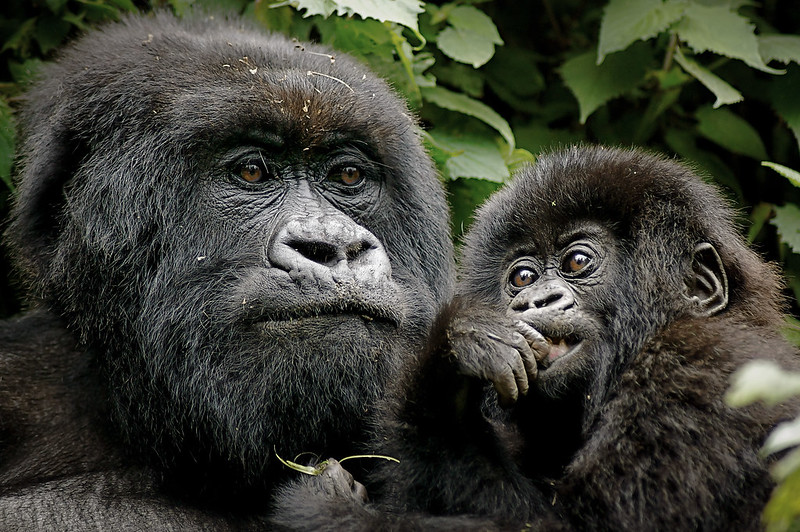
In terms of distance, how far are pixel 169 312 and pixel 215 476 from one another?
539 millimetres

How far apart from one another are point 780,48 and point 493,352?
8.46 ft

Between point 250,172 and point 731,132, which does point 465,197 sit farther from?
point 250,172

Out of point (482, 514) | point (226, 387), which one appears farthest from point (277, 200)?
point (482, 514)

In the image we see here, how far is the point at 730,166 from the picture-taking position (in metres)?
4.78

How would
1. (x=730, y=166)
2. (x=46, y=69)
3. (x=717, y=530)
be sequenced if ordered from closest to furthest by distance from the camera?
1. (x=717, y=530)
2. (x=46, y=69)
3. (x=730, y=166)

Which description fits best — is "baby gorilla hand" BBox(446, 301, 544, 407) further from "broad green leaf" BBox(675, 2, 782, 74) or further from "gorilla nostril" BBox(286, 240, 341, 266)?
"broad green leaf" BBox(675, 2, 782, 74)

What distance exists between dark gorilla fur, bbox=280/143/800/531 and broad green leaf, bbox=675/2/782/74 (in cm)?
116

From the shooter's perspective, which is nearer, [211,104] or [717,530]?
[717,530]

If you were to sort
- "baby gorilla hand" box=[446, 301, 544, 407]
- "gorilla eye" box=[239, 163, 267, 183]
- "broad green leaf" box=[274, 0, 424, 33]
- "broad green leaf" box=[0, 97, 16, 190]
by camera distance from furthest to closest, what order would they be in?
Answer: "broad green leaf" box=[0, 97, 16, 190]
"broad green leaf" box=[274, 0, 424, 33]
"gorilla eye" box=[239, 163, 267, 183]
"baby gorilla hand" box=[446, 301, 544, 407]

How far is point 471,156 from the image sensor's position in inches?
159

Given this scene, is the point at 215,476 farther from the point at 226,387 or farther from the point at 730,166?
the point at 730,166

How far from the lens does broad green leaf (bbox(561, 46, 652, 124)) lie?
4215 millimetres

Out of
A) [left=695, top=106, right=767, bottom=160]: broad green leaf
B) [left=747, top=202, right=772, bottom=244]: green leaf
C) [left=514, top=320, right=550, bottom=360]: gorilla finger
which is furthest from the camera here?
[left=695, top=106, right=767, bottom=160]: broad green leaf

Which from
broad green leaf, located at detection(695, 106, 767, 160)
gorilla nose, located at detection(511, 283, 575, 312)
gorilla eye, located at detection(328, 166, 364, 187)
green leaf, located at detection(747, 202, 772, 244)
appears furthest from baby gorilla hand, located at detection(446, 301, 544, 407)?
broad green leaf, located at detection(695, 106, 767, 160)
